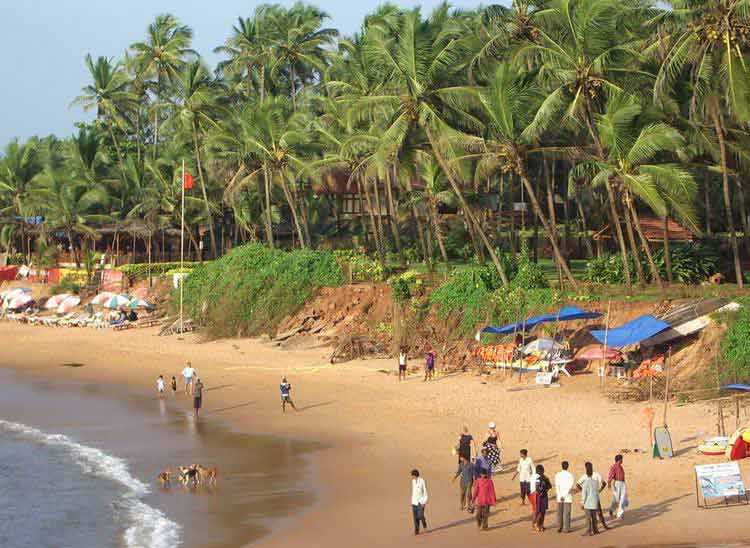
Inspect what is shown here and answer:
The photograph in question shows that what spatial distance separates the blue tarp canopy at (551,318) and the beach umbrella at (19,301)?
32348 millimetres

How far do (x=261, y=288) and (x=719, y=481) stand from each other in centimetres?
2831

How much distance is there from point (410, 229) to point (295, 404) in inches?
1035

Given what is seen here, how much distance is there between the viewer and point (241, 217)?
55.9 meters

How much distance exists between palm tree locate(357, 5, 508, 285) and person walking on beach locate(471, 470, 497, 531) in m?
17.6

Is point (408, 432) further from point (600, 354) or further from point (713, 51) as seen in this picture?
point (713, 51)

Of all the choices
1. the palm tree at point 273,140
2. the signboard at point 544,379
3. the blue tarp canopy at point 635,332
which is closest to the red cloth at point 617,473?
the blue tarp canopy at point 635,332

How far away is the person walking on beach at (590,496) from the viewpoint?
1644cm

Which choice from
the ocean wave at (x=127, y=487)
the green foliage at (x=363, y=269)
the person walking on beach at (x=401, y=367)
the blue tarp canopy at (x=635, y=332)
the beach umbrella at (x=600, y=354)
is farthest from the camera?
the green foliage at (x=363, y=269)

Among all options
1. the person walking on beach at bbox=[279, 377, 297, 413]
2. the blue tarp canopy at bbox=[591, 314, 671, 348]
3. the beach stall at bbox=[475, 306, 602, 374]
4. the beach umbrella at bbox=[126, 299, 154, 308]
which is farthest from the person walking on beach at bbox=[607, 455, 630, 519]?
the beach umbrella at bbox=[126, 299, 154, 308]

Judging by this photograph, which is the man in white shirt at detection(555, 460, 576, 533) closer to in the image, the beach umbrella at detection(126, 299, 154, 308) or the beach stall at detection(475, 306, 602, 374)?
the beach stall at detection(475, 306, 602, 374)

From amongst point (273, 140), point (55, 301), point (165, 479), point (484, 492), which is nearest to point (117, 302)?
point (55, 301)

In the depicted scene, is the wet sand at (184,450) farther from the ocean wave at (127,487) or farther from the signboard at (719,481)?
the signboard at (719,481)

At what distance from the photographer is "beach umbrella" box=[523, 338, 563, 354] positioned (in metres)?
30.3

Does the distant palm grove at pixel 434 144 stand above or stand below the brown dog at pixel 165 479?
above
